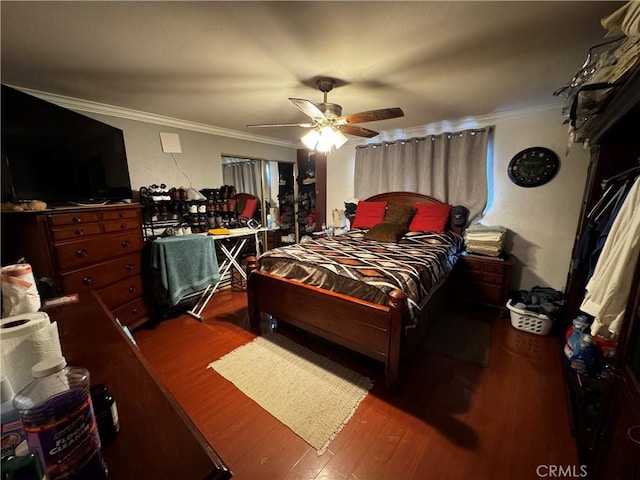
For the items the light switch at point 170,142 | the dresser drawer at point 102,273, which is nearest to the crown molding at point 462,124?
the light switch at point 170,142

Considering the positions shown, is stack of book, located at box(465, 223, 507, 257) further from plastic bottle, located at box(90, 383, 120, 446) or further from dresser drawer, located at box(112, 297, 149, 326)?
dresser drawer, located at box(112, 297, 149, 326)

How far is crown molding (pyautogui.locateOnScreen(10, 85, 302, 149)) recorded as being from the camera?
2274 millimetres

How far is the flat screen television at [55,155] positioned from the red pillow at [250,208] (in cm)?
211

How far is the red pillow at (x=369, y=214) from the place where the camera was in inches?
142

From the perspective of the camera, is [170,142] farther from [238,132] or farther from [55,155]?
[55,155]

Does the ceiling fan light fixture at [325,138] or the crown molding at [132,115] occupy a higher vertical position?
the crown molding at [132,115]

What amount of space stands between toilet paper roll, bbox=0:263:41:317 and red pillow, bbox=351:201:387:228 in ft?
10.6

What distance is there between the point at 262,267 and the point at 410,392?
154 cm

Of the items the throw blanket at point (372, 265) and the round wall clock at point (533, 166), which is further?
the round wall clock at point (533, 166)

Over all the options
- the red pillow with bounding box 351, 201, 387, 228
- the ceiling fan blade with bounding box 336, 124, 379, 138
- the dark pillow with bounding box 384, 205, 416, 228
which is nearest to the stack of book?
the dark pillow with bounding box 384, 205, 416, 228

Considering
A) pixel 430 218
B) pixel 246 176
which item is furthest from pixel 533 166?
pixel 246 176

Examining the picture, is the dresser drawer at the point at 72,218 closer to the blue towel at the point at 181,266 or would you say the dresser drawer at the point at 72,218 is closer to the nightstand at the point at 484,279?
the blue towel at the point at 181,266

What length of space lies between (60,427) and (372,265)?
181 centimetres

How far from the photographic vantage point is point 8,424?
1.74 ft
